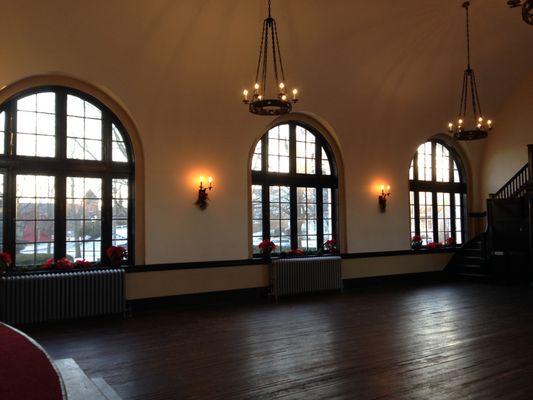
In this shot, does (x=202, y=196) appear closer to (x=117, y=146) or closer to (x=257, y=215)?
(x=257, y=215)

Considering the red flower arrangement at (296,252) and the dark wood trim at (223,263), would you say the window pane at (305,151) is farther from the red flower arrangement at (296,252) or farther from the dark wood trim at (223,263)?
the dark wood trim at (223,263)

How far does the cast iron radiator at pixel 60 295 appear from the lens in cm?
705

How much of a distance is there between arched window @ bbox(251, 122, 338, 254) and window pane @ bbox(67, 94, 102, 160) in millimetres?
3217

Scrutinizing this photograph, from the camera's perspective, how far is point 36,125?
26.0ft

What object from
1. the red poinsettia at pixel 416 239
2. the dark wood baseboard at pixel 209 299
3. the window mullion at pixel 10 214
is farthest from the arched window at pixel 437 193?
the window mullion at pixel 10 214

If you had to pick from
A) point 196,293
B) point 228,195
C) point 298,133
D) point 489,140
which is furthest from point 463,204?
point 196,293

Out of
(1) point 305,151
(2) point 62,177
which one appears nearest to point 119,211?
(2) point 62,177

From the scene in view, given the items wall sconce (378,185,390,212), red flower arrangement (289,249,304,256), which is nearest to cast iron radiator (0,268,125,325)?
red flower arrangement (289,249,304,256)

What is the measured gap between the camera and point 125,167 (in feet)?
28.3

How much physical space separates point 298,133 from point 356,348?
232 inches

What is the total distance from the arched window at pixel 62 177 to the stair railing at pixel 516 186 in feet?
29.9

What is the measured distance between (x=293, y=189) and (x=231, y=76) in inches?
116

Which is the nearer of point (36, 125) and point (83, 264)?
point (36, 125)

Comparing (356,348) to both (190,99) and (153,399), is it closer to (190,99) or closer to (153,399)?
(153,399)
